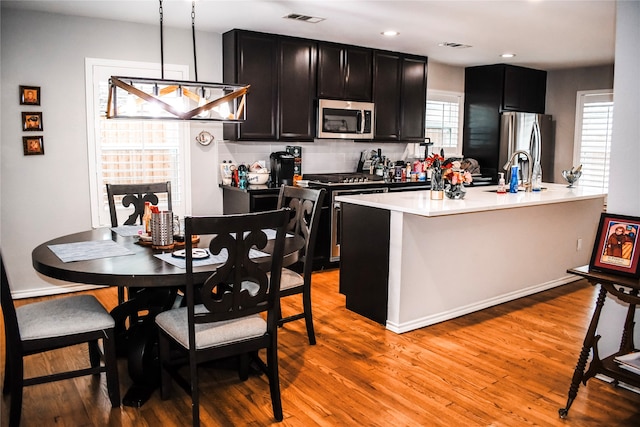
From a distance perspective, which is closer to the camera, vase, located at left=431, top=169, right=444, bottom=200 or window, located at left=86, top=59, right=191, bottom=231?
vase, located at left=431, top=169, right=444, bottom=200

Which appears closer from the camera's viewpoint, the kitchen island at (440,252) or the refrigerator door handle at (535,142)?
the kitchen island at (440,252)

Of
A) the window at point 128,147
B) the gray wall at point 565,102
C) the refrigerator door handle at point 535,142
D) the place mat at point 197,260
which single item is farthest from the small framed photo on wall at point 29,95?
the gray wall at point 565,102

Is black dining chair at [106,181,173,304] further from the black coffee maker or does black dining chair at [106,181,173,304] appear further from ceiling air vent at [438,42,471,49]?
ceiling air vent at [438,42,471,49]

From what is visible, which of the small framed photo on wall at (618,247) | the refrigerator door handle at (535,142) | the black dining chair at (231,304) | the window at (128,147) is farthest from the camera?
the refrigerator door handle at (535,142)

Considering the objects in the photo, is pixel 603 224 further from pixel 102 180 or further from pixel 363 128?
pixel 102 180

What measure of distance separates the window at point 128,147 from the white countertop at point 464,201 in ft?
5.99

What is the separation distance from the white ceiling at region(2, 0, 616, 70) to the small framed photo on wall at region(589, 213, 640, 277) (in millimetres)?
2158

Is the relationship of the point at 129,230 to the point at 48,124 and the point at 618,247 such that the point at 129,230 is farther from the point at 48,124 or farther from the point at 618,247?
the point at 618,247

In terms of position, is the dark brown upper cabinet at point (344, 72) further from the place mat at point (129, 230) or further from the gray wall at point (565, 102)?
the gray wall at point (565, 102)

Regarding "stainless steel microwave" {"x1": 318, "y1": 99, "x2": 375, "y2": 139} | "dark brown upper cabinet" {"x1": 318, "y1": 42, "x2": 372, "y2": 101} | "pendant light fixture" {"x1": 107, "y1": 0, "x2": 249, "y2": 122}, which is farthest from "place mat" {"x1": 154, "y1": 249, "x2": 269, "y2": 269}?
"dark brown upper cabinet" {"x1": 318, "y1": 42, "x2": 372, "y2": 101}

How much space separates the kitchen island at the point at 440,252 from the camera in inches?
142

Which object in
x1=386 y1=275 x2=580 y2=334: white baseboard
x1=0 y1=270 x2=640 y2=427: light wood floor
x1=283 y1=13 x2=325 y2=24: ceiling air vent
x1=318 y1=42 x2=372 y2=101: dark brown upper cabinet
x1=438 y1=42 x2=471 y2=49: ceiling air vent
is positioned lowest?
x1=0 y1=270 x2=640 y2=427: light wood floor

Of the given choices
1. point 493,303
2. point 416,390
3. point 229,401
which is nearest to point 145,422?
point 229,401

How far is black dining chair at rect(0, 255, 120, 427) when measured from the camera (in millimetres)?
2227
